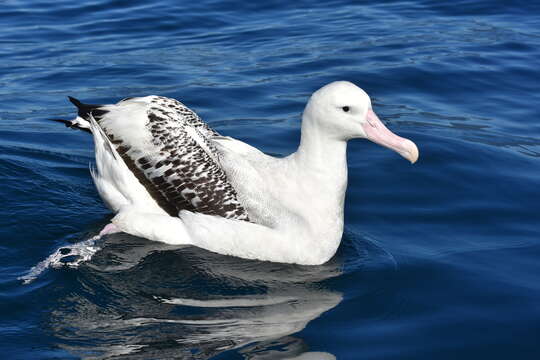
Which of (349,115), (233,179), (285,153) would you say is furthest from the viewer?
(285,153)

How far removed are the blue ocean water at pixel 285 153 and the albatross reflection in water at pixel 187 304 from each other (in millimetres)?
20

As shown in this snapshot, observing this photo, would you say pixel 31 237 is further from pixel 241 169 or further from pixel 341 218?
pixel 341 218

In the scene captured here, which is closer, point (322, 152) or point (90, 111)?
point (322, 152)

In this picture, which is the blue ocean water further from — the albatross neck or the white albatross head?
the white albatross head

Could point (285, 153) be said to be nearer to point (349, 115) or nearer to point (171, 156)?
point (171, 156)

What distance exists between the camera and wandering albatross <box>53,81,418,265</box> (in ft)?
23.3

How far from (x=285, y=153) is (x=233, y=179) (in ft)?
8.80

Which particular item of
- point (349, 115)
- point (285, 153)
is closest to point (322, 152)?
point (349, 115)

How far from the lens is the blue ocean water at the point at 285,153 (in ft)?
20.0

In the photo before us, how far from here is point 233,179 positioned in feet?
24.8

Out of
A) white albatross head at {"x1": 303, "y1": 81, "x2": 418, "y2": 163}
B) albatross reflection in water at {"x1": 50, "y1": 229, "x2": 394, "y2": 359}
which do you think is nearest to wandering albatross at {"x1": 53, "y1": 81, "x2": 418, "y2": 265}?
white albatross head at {"x1": 303, "y1": 81, "x2": 418, "y2": 163}

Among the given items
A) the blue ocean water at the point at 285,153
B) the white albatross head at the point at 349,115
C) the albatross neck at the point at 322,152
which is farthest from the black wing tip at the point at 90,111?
the white albatross head at the point at 349,115

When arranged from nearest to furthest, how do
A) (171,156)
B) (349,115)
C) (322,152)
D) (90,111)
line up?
1. (349,115)
2. (322,152)
3. (171,156)
4. (90,111)

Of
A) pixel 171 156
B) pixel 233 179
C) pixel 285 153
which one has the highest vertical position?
pixel 171 156
